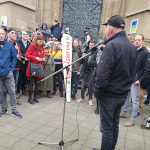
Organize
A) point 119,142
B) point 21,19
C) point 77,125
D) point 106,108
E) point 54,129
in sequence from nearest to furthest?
point 106,108 → point 119,142 → point 54,129 → point 77,125 → point 21,19

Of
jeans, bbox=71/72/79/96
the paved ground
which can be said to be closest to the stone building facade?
jeans, bbox=71/72/79/96

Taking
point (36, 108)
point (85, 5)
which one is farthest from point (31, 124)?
point (85, 5)

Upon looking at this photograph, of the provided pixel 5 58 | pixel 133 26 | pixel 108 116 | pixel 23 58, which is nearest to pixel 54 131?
pixel 108 116

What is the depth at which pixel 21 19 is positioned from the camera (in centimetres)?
852

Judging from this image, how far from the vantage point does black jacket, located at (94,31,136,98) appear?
1847 mm

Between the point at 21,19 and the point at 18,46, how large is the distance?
4536 millimetres

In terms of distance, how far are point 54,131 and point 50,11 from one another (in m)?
8.74

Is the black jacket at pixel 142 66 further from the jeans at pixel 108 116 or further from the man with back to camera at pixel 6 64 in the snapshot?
the man with back to camera at pixel 6 64

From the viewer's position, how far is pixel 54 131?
310 centimetres

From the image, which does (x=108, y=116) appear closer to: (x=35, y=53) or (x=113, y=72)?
(x=113, y=72)

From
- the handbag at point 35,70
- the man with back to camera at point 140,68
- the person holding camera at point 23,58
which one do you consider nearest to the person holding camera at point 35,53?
the handbag at point 35,70

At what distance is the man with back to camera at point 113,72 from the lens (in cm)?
185

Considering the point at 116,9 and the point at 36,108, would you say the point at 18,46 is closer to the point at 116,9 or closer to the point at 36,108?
the point at 36,108

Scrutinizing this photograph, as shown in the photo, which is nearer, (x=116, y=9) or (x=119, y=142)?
(x=119, y=142)
